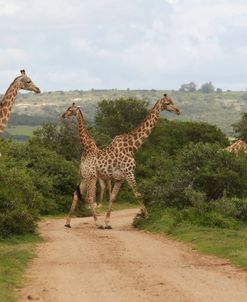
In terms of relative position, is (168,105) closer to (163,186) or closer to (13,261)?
(163,186)

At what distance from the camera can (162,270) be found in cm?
1280

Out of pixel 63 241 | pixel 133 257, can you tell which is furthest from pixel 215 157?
pixel 133 257

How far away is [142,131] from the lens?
22938mm

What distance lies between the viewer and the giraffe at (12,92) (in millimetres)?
19266

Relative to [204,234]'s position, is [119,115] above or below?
above

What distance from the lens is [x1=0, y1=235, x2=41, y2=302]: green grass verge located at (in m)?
11.1

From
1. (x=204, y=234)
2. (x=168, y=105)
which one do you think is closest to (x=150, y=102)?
(x=168, y=105)

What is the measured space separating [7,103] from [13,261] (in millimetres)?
6541

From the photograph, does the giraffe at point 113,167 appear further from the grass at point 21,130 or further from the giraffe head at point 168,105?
the grass at point 21,130

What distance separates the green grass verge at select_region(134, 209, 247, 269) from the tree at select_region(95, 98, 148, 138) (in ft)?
83.7

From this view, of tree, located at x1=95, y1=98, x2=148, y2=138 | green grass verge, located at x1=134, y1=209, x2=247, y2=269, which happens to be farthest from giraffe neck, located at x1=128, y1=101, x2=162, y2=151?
tree, located at x1=95, y1=98, x2=148, y2=138

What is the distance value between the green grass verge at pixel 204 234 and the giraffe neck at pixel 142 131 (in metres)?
2.23

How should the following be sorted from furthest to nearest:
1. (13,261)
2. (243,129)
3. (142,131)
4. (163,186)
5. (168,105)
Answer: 1. (243,129)
2. (168,105)
3. (142,131)
4. (163,186)
5. (13,261)

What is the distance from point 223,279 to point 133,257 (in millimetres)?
3090
